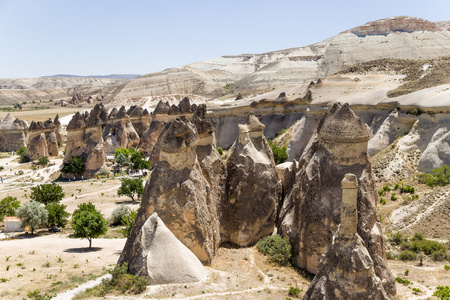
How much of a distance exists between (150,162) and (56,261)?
29.4 meters

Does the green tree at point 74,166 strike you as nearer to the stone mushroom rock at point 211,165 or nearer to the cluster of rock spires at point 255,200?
the stone mushroom rock at point 211,165

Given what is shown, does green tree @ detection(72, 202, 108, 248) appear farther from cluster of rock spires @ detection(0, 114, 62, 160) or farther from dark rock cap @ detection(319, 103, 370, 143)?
cluster of rock spires @ detection(0, 114, 62, 160)

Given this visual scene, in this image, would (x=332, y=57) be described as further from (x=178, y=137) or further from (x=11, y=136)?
(x=178, y=137)

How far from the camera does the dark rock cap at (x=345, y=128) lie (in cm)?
1716

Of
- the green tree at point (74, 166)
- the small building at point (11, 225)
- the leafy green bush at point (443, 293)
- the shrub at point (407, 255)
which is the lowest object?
the shrub at point (407, 255)

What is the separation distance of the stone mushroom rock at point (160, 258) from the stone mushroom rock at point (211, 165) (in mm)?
3904

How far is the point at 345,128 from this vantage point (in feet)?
56.7

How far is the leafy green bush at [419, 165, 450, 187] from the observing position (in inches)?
1155

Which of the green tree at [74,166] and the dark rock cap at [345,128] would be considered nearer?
the dark rock cap at [345,128]

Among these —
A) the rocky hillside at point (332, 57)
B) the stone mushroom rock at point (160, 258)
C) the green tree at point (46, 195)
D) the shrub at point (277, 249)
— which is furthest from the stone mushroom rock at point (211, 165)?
the rocky hillside at point (332, 57)

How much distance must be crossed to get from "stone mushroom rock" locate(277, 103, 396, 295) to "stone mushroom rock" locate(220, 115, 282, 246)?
3.08 meters

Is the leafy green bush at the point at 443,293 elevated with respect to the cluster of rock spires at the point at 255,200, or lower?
lower

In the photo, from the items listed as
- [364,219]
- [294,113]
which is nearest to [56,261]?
[364,219]

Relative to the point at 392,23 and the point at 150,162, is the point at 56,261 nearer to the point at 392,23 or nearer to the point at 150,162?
the point at 150,162
